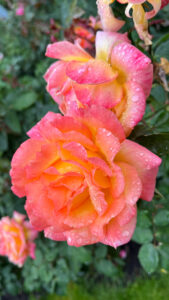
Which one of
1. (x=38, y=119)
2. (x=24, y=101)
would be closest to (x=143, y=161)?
(x=38, y=119)

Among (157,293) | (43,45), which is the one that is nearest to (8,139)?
(43,45)

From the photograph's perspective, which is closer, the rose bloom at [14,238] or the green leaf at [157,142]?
the green leaf at [157,142]

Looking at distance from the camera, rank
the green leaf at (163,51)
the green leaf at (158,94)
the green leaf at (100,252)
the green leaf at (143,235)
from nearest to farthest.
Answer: the green leaf at (163,51)
the green leaf at (158,94)
the green leaf at (143,235)
the green leaf at (100,252)

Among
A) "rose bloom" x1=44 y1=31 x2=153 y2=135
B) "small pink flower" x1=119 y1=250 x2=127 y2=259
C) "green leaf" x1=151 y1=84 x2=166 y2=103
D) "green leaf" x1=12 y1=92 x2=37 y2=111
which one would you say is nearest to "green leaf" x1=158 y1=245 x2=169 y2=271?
"green leaf" x1=151 y1=84 x2=166 y2=103

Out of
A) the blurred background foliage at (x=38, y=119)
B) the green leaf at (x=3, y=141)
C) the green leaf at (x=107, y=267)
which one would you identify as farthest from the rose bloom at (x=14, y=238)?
the green leaf at (x=107, y=267)

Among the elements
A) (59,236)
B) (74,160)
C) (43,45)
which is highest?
(74,160)

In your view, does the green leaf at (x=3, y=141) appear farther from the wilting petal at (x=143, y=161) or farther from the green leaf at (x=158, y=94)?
the wilting petal at (x=143, y=161)

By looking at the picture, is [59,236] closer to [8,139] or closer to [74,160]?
[74,160]
